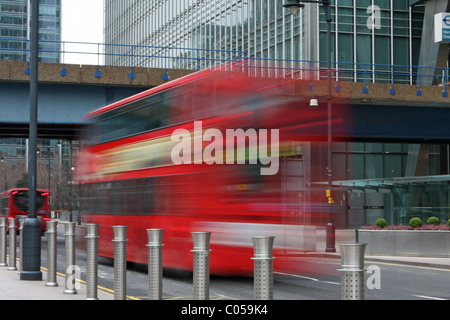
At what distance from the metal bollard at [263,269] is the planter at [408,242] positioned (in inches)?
731

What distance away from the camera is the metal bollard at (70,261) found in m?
13.0

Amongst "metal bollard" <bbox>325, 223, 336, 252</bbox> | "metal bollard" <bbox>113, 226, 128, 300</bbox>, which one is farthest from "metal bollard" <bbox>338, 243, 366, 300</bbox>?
"metal bollard" <bbox>325, 223, 336, 252</bbox>

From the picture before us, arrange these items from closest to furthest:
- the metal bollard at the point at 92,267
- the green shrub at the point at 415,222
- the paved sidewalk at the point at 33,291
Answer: the metal bollard at the point at 92,267
the paved sidewalk at the point at 33,291
the green shrub at the point at 415,222

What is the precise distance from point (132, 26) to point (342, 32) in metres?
42.0

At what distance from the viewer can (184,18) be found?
7169cm

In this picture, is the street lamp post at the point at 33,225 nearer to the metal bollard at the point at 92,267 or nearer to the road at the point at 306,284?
the road at the point at 306,284

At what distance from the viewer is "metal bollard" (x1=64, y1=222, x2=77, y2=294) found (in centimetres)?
1298

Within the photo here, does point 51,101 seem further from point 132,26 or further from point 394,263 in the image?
point 132,26

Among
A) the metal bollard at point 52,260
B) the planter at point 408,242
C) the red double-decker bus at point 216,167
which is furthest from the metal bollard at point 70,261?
the planter at point 408,242

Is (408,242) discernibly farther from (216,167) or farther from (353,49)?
(353,49)

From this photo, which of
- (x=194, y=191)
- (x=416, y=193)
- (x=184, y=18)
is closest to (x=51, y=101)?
(x=416, y=193)

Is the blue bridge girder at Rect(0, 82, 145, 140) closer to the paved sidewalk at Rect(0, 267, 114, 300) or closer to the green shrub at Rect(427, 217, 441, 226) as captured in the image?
the green shrub at Rect(427, 217, 441, 226)

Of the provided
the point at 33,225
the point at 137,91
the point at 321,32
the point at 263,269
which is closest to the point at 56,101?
the point at 137,91

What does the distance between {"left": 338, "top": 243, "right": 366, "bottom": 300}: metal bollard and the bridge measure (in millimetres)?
23453
